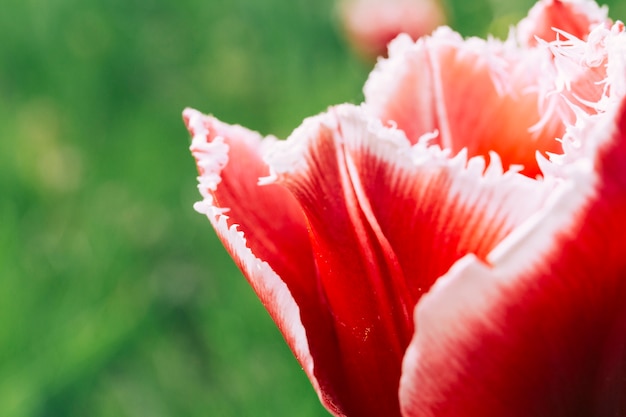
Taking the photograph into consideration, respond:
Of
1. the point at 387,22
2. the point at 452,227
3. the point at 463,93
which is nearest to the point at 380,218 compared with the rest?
the point at 452,227

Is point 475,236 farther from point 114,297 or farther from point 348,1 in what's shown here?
point 348,1

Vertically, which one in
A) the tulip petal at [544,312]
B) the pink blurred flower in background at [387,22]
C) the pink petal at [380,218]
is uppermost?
the pink blurred flower in background at [387,22]

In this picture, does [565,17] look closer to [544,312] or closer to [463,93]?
[463,93]

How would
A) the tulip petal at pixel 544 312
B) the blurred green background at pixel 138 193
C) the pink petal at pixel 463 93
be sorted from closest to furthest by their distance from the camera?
the tulip petal at pixel 544 312
the pink petal at pixel 463 93
the blurred green background at pixel 138 193

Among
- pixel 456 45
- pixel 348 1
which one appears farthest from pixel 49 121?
pixel 456 45

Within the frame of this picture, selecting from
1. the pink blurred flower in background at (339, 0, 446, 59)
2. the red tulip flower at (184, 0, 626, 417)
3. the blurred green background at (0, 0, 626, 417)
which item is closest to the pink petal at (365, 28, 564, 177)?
the red tulip flower at (184, 0, 626, 417)

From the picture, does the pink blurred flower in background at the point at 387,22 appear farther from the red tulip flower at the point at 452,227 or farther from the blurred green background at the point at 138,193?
the red tulip flower at the point at 452,227

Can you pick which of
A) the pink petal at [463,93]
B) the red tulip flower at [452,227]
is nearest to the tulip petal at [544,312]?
the red tulip flower at [452,227]
